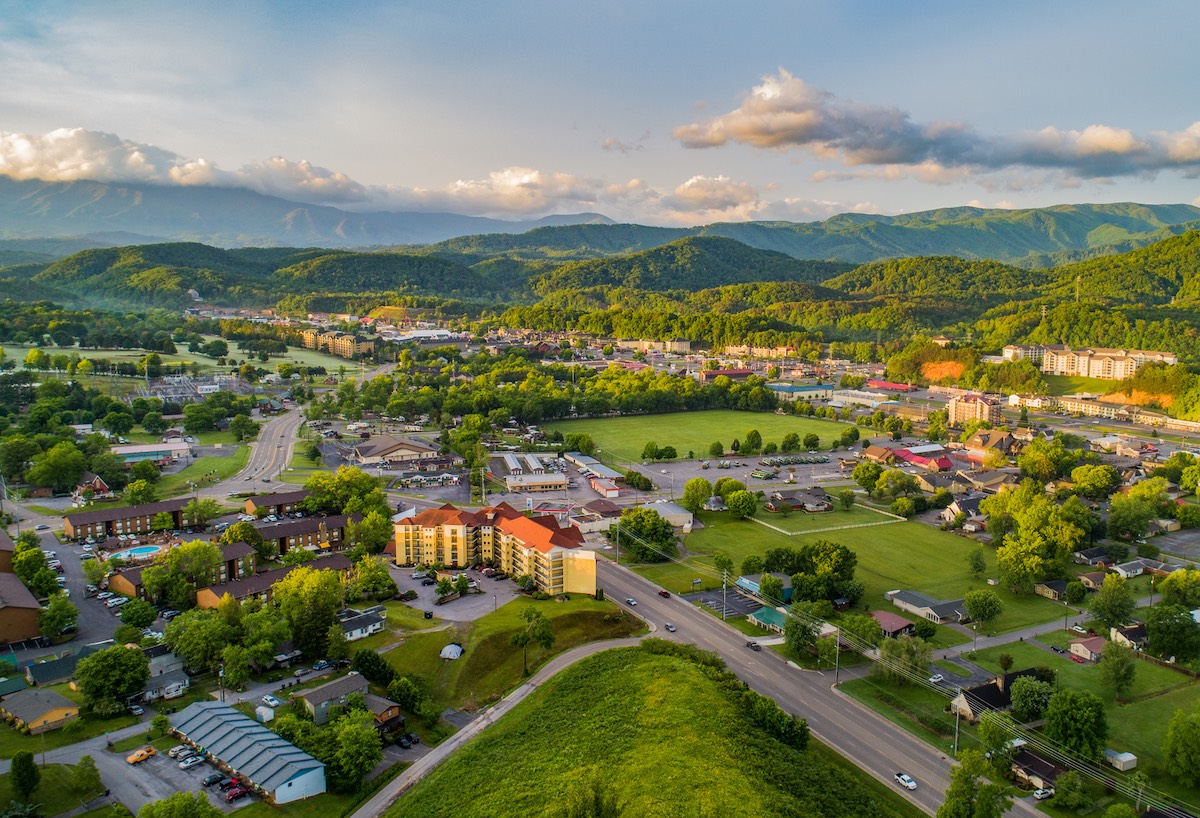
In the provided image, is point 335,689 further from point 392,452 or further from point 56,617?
point 392,452

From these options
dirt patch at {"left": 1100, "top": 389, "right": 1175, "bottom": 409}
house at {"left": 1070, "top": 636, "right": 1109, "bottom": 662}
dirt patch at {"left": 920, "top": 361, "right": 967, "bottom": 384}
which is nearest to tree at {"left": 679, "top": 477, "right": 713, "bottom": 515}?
house at {"left": 1070, "top": 636, "right": 1109, "bottom": 662}

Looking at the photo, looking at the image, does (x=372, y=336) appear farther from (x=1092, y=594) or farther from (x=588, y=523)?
(x=1092, y=594)

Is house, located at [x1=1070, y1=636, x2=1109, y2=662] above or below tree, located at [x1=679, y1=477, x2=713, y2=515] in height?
below

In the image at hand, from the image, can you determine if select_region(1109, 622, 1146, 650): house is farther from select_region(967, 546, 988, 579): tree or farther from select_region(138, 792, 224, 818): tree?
select_region(138, 792, 224, 818): tree

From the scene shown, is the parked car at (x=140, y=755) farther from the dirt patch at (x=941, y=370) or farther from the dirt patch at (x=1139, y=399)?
the dirt patch at (x=941, y=370)

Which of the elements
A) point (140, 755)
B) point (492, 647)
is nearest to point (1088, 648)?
point (492, 647)

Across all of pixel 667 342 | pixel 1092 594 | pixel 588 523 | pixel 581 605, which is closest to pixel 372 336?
pixel 667 342

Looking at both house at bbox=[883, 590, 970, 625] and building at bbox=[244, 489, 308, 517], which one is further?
building at bbox=[244, 489, 308, 517]
